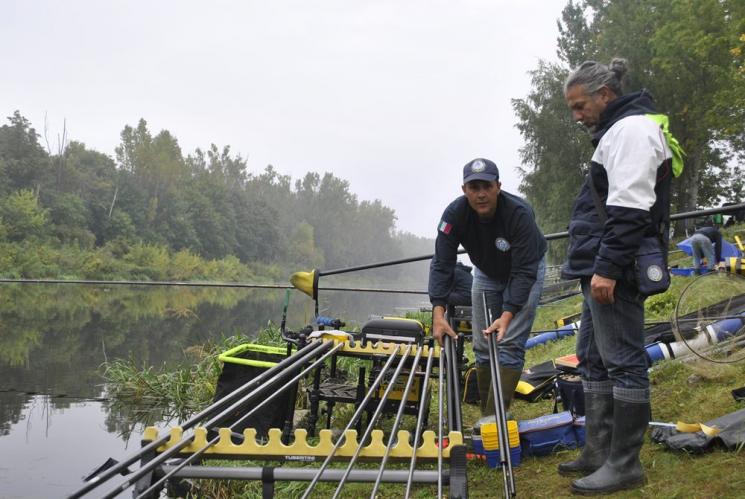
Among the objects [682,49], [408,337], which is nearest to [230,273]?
[682,49]

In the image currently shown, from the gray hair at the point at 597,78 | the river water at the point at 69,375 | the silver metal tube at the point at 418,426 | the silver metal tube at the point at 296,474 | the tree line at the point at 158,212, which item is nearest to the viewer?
the silver metal tube at the point at 418,426

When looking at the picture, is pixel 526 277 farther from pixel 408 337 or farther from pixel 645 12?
pixel 645 12

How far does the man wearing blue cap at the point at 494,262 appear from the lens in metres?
3.09

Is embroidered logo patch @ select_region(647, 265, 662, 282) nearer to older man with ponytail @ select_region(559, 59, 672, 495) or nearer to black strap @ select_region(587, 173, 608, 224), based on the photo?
older man with ponytail @ select_region(559, 59, 672, 495)

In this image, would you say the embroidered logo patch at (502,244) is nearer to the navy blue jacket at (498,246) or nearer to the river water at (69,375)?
the navy blue jacket at (498,246)

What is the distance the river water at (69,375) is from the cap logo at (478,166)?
330cm

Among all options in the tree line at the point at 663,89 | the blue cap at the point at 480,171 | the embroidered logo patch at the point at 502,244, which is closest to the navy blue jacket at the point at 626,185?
the blue cap at the point at 480,171

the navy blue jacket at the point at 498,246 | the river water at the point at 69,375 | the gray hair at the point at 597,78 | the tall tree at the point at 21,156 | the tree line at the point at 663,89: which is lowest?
the river water at the point at 69,375

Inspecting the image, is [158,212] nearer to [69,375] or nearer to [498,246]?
[69,375]

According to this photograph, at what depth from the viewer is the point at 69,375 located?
9.58 metres

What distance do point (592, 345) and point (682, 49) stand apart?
18.9 m

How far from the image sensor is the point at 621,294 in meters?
2.30

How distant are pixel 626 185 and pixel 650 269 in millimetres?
301

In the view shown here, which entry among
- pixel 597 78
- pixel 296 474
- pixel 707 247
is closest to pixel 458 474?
pixel 296 474
